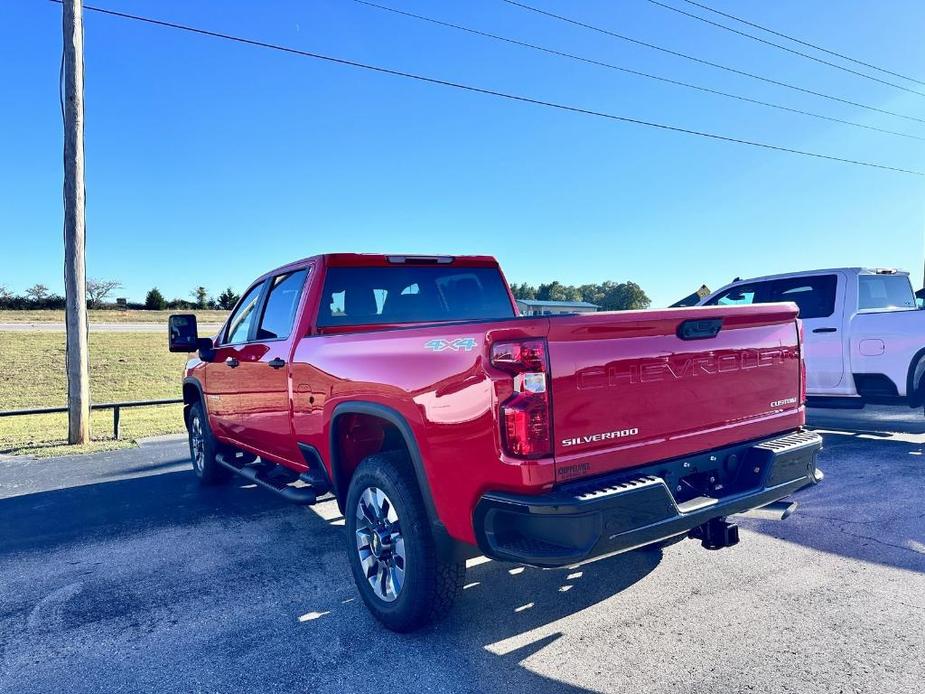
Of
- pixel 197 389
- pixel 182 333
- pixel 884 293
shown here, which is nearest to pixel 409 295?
pixel 182 333

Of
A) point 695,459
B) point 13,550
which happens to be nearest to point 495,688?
point 695,459

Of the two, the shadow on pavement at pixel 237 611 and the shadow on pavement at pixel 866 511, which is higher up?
the shadow on pavement at pixel 866 511

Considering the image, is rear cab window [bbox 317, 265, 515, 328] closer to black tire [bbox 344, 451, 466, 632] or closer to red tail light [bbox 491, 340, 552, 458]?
black tire [bbox 344, 451, 466, 632]

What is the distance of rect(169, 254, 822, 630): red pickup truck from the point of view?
2467 mm

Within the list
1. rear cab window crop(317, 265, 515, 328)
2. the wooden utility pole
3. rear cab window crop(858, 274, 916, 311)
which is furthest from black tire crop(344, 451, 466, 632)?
the wooden utility pole

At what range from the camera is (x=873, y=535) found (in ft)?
14.0

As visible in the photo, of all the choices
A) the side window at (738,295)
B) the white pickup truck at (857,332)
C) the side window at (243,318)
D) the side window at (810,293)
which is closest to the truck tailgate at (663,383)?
the side window at (243,318)

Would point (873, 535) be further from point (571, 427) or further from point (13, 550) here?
point (13, 550)

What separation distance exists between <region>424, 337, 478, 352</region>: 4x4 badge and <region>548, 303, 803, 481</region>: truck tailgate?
32 cm

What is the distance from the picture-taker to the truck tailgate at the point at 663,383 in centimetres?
253

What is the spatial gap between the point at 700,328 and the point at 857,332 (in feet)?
18.7

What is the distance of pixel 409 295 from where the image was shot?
15.0ft

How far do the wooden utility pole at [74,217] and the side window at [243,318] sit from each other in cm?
441

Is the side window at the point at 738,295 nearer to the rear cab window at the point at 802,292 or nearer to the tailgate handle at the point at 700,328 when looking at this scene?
the rear cab window at the point at 802,292
